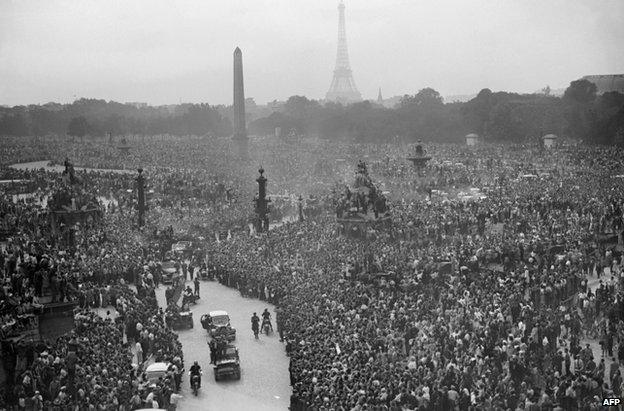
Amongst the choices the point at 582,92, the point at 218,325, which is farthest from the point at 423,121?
the point at 218,325

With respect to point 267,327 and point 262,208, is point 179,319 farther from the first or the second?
point 262,208

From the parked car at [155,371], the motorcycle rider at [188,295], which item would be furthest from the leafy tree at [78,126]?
the parked car at [155,371]

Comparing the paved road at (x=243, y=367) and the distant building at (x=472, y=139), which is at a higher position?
the distant building at (x=472, y=139)

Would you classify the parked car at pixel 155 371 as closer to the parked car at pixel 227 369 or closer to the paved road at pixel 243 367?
the paved road at pixel 243 367

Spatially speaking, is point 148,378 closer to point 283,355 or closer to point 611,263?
point 283,355

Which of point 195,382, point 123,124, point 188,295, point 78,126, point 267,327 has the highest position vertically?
point 123,124

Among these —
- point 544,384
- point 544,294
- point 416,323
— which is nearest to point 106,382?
point 416,323

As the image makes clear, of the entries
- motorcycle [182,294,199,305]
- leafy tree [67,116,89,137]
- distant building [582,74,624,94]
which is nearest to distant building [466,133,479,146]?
distant building [582,74,624,94]
